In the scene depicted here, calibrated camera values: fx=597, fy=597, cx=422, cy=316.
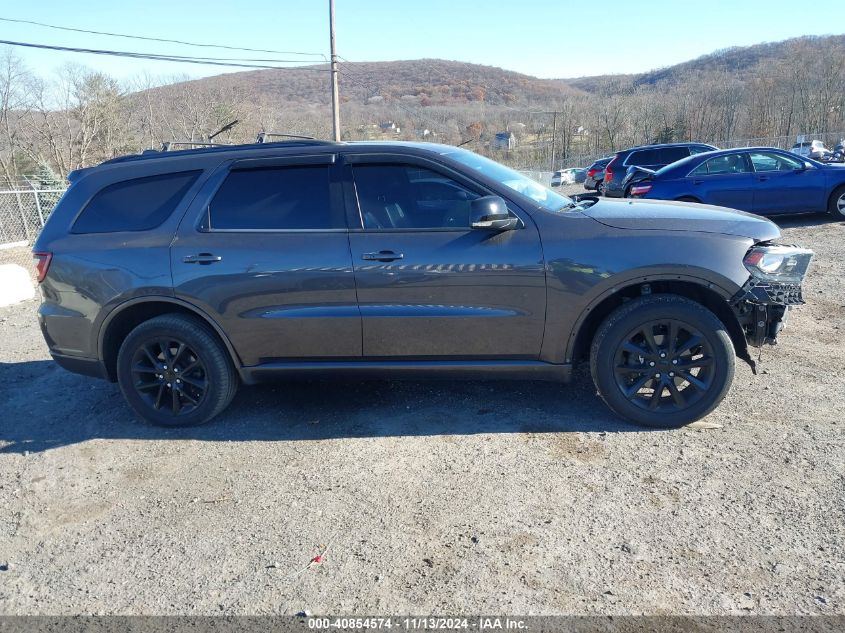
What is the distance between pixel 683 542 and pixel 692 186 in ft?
32.0

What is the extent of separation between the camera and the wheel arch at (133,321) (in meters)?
4.11

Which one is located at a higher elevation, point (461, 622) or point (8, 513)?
point (461, 622)

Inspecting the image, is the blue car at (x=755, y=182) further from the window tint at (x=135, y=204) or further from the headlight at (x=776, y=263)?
the window tint at (x=135, y=204)

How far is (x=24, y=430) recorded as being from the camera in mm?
4430

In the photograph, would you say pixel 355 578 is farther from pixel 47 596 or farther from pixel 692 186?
pixel 692 186

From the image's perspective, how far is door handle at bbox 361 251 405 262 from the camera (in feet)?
12.5

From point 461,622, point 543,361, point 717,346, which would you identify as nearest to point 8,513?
point 461,622

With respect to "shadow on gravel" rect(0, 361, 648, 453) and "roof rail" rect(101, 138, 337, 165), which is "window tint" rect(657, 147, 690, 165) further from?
"roof rail" rect(101, 138, 337, 165)

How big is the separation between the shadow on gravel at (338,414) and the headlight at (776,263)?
1.21 m

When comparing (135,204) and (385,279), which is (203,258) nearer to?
(135,204)

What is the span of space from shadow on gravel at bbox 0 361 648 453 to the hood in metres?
1.29

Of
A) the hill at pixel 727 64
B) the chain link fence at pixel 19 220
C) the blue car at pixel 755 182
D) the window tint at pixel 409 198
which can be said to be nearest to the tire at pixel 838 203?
the blue car at pixel 755 182

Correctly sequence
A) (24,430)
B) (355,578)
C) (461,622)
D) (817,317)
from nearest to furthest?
(461,622) < (355,578) < (24,430) < (817,317)

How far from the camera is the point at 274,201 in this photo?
13.3 ft
